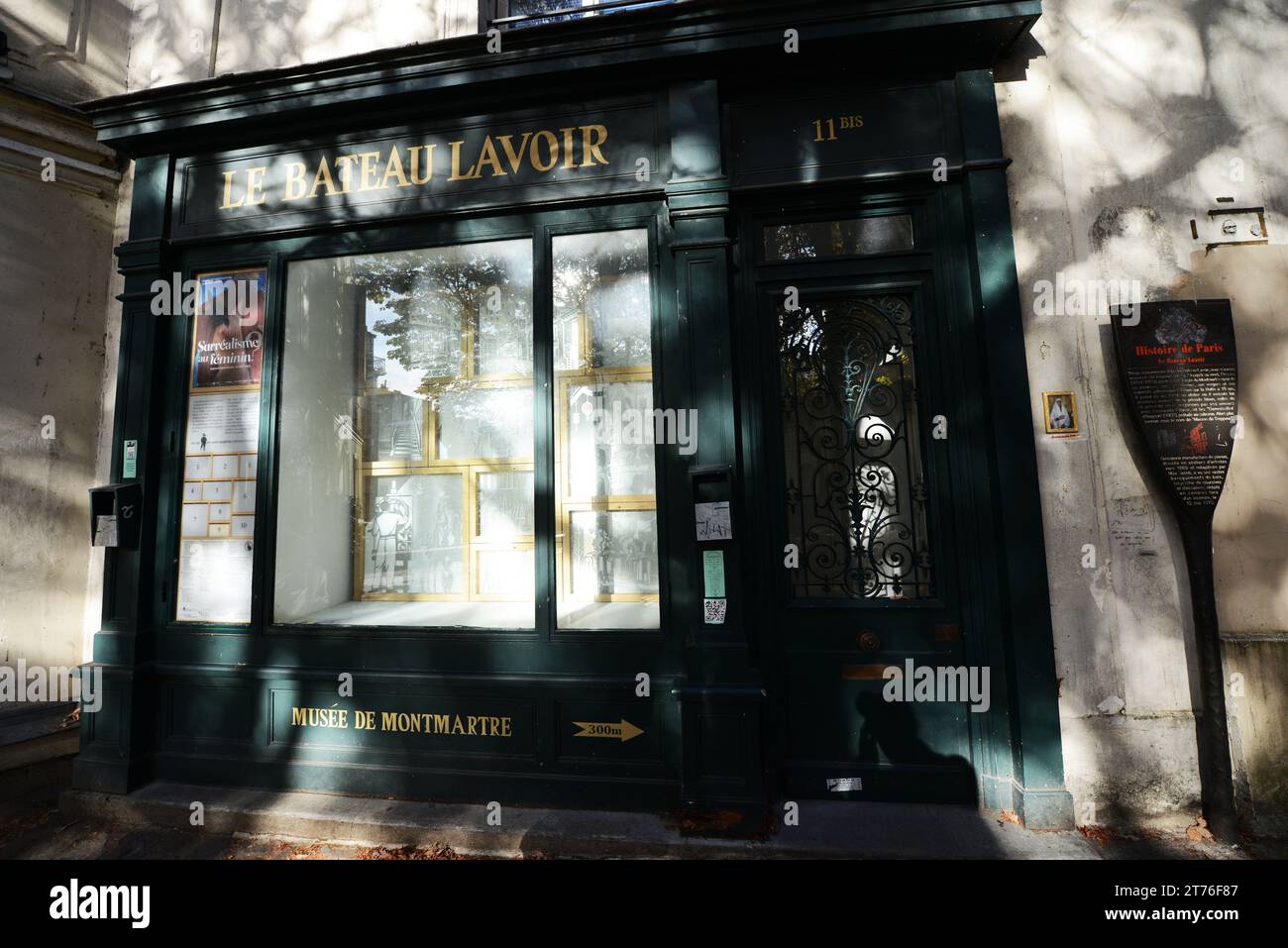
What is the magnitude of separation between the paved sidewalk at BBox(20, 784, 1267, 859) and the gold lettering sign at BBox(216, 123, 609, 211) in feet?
13.3

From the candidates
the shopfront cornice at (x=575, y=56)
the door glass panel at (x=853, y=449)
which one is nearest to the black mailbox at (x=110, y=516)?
the shopfront cornice at (x=575, y=56)

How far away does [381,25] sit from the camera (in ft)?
15.5

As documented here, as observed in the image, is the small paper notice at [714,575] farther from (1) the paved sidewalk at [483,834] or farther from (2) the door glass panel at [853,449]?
(1) the paved sidewalk at [483,834]

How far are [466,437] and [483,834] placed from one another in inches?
110

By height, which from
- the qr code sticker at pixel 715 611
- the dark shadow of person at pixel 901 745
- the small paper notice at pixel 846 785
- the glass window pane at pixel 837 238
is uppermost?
the glass window pane at pixel 837 238

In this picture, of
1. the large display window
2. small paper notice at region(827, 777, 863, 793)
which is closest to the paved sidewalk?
small paper notice at region(827, 777, 863, 793)

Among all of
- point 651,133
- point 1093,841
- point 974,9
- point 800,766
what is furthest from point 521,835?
point 974,9

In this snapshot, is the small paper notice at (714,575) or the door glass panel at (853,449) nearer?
the small paper notice at (714,575)

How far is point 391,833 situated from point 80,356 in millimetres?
4536

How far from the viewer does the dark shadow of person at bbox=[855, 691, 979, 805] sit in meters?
3.56

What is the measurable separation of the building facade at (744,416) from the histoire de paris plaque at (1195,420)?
11cm

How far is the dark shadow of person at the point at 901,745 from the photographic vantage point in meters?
3.56

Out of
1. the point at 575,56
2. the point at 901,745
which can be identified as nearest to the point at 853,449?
the point at 901,745
